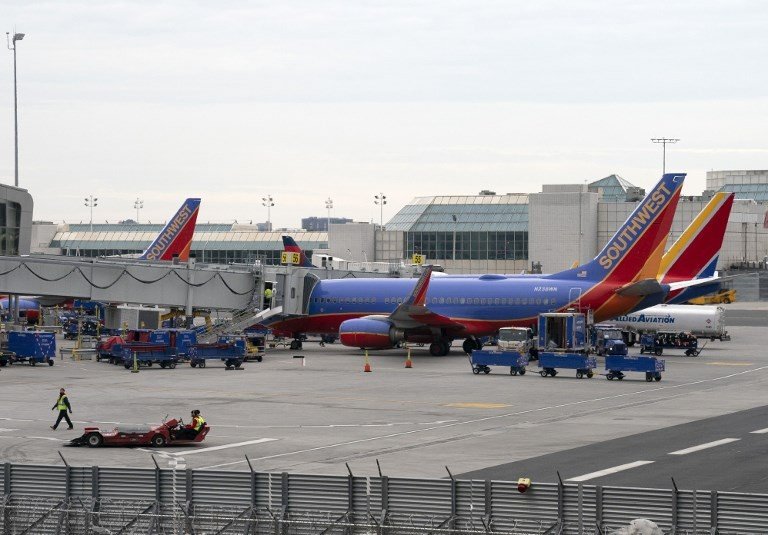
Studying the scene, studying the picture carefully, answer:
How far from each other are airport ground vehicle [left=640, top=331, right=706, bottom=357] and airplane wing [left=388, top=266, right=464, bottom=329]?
580 inches

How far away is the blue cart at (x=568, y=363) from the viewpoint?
64500 mm

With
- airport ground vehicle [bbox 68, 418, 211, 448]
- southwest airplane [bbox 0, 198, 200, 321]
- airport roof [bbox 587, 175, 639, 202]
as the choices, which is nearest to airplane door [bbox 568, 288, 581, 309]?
southwest airplane [bbox 0, 198, 200, 321]

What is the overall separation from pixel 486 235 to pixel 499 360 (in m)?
80.5

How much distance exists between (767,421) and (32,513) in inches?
1138

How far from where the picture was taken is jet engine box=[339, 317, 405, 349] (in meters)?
77.1

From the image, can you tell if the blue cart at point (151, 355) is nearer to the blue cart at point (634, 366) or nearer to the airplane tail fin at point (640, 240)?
the blue cart at point (634, 366)

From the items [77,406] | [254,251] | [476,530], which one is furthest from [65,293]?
[254,251]

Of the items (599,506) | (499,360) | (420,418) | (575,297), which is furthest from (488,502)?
(575,297)

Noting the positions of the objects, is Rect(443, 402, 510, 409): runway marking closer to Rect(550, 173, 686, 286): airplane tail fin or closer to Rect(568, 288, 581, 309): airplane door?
Rect(568, 288, 581, 309): airplane door

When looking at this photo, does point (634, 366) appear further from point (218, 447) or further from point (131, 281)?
point (131, 281)

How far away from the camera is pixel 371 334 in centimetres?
7719

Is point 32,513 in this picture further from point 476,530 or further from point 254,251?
point 254,251

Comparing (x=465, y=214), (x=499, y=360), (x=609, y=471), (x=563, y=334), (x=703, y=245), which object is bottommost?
(x=609, y=471)

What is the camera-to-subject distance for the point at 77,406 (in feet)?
165
